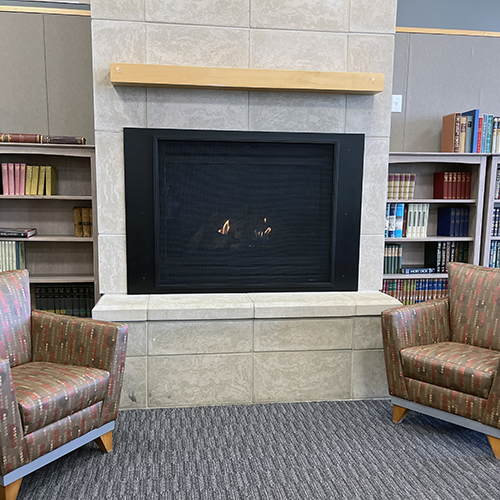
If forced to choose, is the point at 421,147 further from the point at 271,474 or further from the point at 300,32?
the point at 271,474

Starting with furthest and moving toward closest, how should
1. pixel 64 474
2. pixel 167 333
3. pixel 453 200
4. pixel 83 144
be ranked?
pixel 453 200 → pixel 83 144 → pixel 167 333 → pixel 64 474

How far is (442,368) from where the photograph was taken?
2.25m

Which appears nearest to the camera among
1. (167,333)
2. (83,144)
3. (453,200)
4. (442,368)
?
(442,368)

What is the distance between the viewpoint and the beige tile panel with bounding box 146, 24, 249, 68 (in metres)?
2.74

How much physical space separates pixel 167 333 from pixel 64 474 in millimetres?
865

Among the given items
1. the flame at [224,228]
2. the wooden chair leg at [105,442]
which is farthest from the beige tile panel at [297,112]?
the wooden chair leg at [105,442]

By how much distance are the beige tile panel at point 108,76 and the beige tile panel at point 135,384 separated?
1405 mm

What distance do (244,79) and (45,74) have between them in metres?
1.73

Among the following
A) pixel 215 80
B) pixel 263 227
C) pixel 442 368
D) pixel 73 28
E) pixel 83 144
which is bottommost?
pixel 442 368

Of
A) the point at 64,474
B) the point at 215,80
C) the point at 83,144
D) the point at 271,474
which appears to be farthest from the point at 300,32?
the point at 64,474

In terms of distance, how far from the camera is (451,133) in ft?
11.9

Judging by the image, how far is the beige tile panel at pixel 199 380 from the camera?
2.63 m

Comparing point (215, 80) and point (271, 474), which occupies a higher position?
point (215, 80)

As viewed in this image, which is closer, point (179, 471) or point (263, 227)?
point (179, 471)
